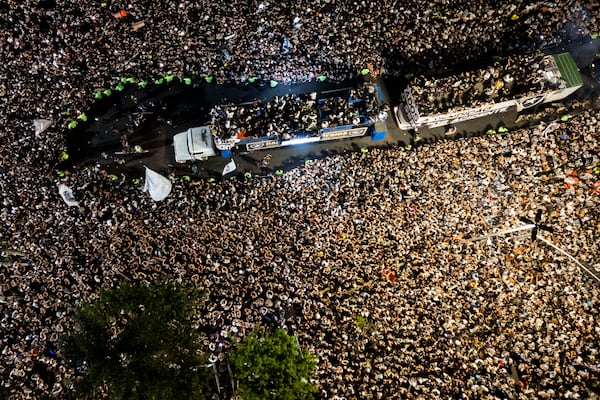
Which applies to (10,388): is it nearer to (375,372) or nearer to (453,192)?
(375,372)

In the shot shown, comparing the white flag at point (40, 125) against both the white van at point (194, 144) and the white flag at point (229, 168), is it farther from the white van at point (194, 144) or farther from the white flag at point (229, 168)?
the white flag at point (229, 168)

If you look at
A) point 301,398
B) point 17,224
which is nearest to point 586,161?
point 301,398

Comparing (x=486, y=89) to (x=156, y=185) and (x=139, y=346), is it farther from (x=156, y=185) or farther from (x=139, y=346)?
(x=139, y=346)

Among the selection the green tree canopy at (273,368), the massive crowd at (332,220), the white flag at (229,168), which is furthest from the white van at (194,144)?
the green tree canopy at (273,368)

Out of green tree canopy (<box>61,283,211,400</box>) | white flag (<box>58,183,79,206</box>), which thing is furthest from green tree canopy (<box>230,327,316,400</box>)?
white flag (<box>58,183,79,206</box>)

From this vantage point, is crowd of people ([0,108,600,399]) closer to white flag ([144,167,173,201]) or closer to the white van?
white flag ([144,167,173,201])
